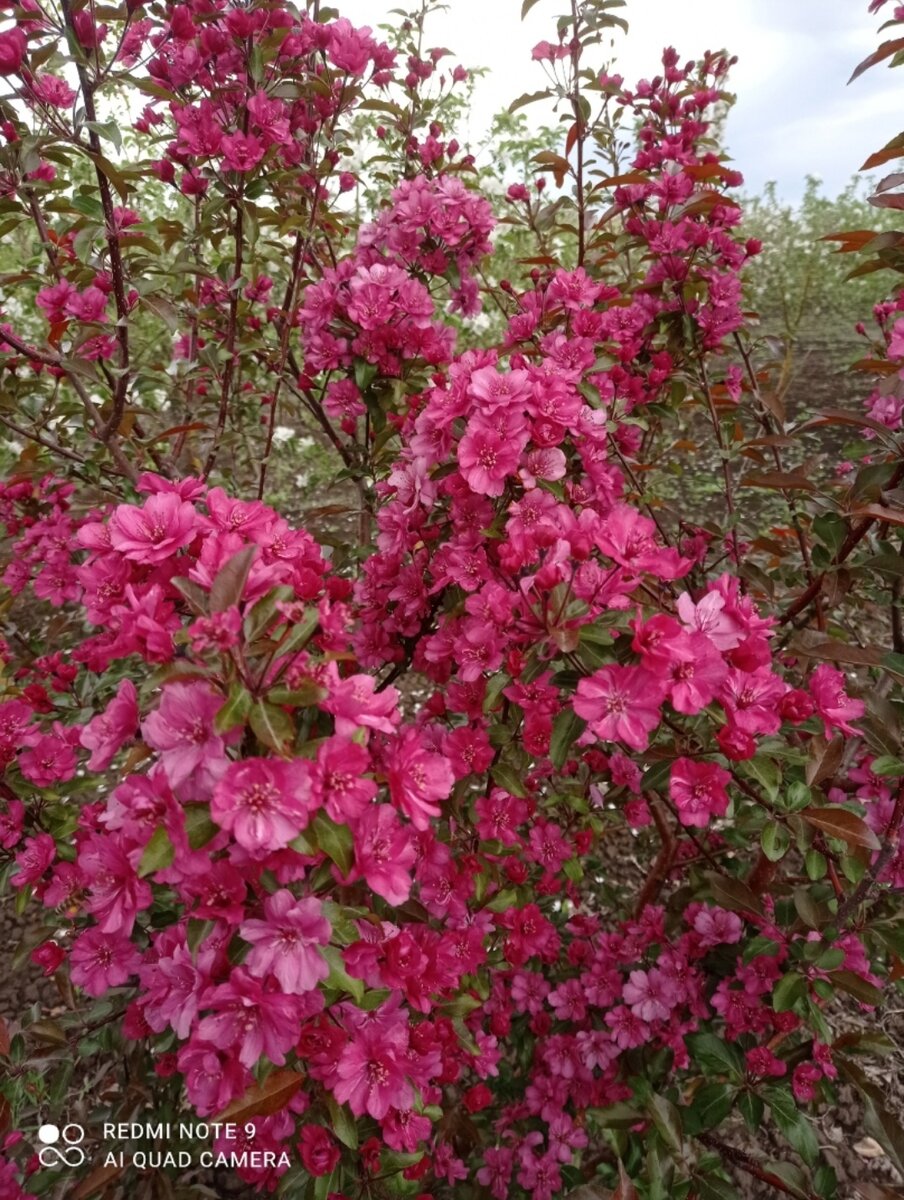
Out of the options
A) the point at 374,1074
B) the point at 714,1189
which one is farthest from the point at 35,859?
the point at 714,1189

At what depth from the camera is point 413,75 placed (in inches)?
96.7

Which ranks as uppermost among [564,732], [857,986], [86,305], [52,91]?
[52,91]

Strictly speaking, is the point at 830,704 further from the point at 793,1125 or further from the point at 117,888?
the point at 117,888

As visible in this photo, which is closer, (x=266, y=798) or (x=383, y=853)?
(x=266, y=798)

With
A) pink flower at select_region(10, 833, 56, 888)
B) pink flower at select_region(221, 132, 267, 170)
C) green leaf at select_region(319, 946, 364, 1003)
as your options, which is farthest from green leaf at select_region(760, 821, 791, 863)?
pink flower at select_region(221, 132, 267, 170)

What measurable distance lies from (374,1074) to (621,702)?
22.9 inches

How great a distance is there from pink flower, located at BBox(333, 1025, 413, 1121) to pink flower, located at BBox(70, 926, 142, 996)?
1.22 feet

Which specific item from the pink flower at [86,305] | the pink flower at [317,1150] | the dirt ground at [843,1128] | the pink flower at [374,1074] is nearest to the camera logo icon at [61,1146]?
the dirt ground at [843,1128]

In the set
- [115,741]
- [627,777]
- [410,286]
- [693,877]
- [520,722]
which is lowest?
[693,877]

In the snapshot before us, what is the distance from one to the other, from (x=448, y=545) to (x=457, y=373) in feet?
0.93

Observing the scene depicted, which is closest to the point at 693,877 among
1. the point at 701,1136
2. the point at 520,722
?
the point at 701,1136

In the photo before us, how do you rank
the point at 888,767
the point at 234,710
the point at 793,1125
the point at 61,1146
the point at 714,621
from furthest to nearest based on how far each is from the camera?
the point at 61,1146
the point at 793,1125
the point at 888,767
the point at 714,621
the point at 234,710

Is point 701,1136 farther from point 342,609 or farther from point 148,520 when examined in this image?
point 148,520

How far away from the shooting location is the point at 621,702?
3.10 feet
